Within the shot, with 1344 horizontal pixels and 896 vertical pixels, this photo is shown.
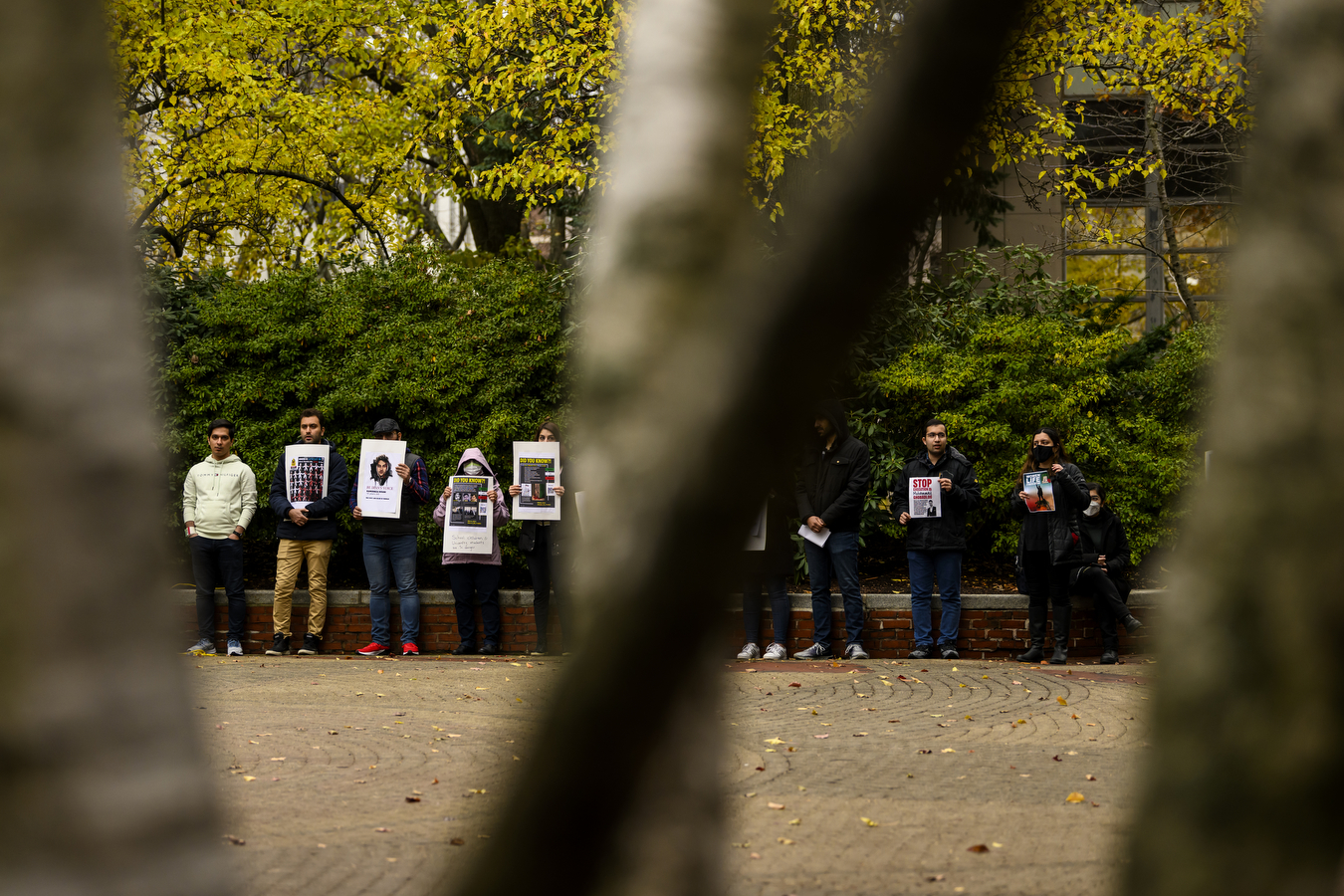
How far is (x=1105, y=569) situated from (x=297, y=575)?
24.2 feet

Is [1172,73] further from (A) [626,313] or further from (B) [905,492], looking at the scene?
(A) [626,313]

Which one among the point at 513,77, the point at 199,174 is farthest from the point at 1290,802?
the point at 199,174

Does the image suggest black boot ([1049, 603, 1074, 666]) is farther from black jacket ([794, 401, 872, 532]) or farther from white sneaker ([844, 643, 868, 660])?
black jacket ([794, 401, 872, 532])

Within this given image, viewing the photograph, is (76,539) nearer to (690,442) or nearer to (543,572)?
(690,442)

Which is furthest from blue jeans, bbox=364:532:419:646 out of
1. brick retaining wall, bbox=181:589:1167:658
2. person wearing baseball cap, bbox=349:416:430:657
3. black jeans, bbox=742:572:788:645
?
black jeans, bbox=742:572:788:645

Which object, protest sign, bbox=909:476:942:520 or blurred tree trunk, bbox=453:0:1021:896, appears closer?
blurred tree trunk, bbox=453:0:1021:896

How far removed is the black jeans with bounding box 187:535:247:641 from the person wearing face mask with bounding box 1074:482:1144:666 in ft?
25.2

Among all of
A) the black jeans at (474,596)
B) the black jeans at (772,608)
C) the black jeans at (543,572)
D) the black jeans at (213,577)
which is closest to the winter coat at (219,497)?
the black jeans at (213,577)

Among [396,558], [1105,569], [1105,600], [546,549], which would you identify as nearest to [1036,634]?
[1105,600]

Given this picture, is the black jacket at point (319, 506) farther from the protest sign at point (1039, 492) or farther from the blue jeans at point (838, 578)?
the protest sign at point (1039, 492)

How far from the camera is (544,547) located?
1197 cm

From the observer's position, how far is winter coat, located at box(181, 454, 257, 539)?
12.1m

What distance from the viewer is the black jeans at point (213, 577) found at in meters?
12.1

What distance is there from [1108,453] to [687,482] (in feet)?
41.6
